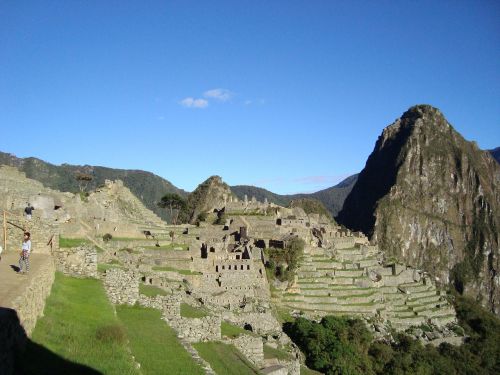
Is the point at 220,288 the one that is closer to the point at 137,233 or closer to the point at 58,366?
the point at 137,233

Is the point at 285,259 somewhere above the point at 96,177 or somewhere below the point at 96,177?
below

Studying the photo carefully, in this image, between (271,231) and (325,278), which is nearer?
(325,278)

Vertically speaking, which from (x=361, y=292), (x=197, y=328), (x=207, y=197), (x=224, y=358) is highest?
(x=207, y=197)

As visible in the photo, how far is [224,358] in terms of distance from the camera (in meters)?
14.8

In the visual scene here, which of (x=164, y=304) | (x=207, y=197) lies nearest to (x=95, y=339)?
(x=164, y=304)

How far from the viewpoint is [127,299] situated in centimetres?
1415

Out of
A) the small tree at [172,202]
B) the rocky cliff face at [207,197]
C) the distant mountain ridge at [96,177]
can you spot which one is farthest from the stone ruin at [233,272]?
the distant mountain ridge at [96,177]

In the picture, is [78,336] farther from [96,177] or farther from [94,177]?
[96,177]

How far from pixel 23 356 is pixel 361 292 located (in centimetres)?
3808

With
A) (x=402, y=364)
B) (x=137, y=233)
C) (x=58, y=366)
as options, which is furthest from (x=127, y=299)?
(x=402, y=364)

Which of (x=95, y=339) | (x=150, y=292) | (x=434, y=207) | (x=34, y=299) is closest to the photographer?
(x=34, y=299)

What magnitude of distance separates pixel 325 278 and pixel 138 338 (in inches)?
1235

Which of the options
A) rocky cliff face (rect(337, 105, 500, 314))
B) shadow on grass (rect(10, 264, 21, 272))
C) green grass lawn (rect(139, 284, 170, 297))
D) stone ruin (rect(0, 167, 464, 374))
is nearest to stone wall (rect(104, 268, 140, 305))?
stone ruin (rect(0, 167, 464, 374))

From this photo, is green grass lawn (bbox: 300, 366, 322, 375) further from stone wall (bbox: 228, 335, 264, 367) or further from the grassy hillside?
the grassy hillside
